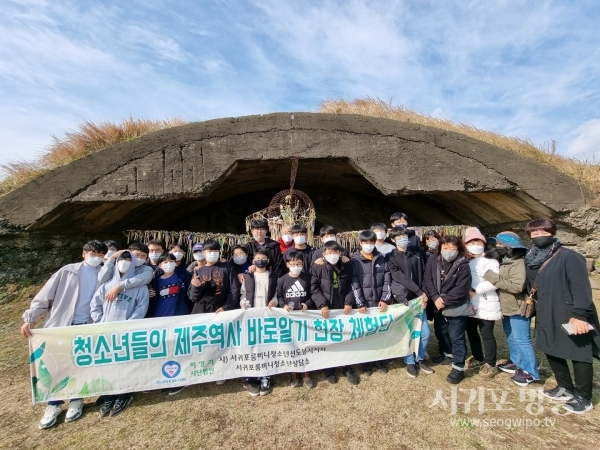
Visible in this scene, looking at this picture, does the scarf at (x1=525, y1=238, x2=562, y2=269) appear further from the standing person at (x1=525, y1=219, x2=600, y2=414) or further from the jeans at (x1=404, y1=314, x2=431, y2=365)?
the jeans at (x1=404, y1=314, x2=431, y2=365)

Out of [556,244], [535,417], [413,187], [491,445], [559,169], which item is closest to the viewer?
[491,445]

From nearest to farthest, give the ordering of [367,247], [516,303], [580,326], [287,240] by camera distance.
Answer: [580,326], [516,303], [367,247], [287,240]

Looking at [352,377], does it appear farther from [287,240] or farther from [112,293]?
[112,293]

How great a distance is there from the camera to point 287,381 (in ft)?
12.7

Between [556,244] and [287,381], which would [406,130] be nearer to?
[556,244]

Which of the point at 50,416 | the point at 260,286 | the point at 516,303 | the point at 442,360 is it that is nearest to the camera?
the point at 50,416

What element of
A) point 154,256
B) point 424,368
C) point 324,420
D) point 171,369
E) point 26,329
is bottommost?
point 324,420

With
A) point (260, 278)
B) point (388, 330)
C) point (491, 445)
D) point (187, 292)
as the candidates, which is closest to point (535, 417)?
point (491, 445)

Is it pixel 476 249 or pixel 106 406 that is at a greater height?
pixel 476 249

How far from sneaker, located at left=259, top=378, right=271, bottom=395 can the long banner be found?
0.28 ft

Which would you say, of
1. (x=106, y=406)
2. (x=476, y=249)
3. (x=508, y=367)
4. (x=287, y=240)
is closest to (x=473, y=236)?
(x=476, y=249)

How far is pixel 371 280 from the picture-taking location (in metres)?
4.08

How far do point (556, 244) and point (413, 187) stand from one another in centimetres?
314

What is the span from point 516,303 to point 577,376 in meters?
0.82
